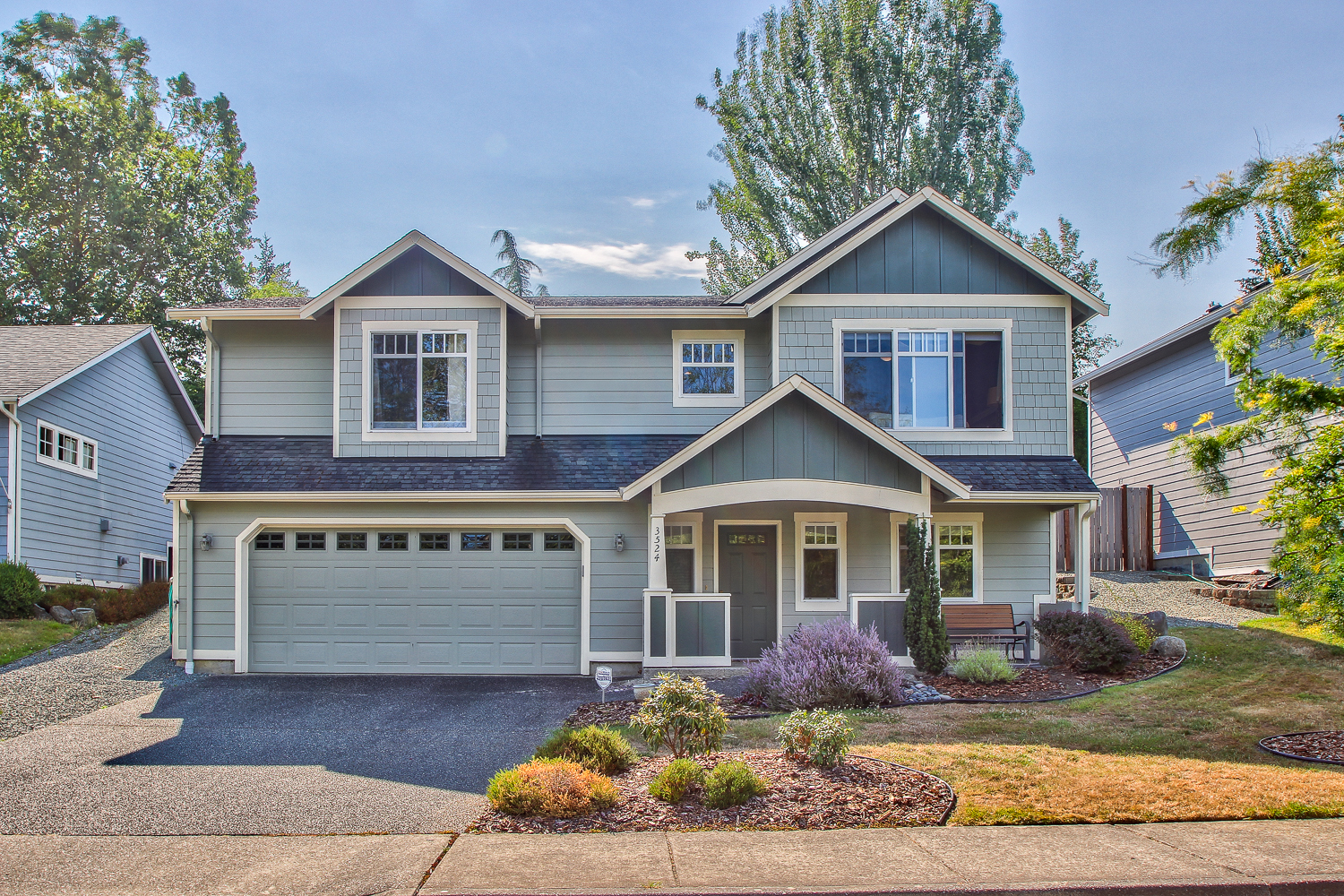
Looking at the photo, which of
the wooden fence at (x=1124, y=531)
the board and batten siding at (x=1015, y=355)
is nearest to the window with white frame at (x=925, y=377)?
the board and batten siding at (x=1015, y=355)

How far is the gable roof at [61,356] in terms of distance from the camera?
18.4m

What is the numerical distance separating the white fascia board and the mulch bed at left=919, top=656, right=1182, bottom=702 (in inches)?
310

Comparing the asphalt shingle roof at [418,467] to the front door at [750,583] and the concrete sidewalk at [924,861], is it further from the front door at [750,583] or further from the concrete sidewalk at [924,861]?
the concrete sidewalk at [924,861]

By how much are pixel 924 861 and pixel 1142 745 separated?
385cm

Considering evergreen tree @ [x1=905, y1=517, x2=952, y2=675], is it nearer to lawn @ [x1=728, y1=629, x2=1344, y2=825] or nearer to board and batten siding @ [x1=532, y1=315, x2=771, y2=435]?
Result: lawn @ [x1=728, y1=629, x2=1344, y2=825]

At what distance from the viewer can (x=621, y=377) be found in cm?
1510

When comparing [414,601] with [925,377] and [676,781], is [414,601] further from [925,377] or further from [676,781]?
[925,377]

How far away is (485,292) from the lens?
14.4 metres

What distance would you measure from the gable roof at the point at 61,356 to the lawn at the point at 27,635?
13.8ft

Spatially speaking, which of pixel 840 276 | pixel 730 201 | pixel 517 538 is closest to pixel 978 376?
pixel 840 276

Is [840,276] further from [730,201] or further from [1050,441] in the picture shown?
[730,201]

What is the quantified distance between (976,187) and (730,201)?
7.00m

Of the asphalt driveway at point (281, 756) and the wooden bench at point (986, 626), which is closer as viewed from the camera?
the asphalt driveway at point (281, 756)

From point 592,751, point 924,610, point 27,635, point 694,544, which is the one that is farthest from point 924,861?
point 27,635
